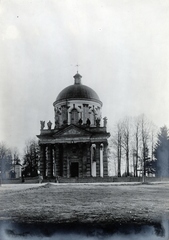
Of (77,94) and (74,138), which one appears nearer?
(74,138)

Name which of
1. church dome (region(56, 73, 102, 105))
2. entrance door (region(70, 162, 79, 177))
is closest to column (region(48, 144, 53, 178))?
entrance door (region(70, 162, 79, 177))

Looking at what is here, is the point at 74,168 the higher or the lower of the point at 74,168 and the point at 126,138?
the lower

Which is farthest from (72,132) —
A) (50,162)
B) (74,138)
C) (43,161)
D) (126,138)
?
(126,138)

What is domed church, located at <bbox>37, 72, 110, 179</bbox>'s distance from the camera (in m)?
44.1

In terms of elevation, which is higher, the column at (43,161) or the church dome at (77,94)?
the church dome at (77,94)

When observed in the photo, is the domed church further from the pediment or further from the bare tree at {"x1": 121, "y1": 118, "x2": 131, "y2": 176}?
the bare tree at {"x1": 121, "y1": 118, "x2": 131, "y2": 176}

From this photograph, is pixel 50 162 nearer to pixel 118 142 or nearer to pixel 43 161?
pixel 43 161

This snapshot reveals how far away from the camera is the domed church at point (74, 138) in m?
44.1

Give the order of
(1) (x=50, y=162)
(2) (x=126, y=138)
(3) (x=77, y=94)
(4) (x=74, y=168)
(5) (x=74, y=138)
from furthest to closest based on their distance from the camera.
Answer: (3) (x=77, y=94), (4) (x=74, y=168), (1) (x=50, y=162), (5) (x=74, y=138), (2) (x=126, y=138)

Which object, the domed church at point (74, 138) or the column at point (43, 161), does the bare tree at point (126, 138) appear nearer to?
the domed church at point (74, 138)

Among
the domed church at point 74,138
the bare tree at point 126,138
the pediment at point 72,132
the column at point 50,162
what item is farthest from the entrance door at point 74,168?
the bare tree at point 126,138

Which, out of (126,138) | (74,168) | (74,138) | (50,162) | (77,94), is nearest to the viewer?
(126,138)

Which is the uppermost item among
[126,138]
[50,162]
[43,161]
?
[126,138]

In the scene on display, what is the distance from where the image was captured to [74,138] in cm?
4434
